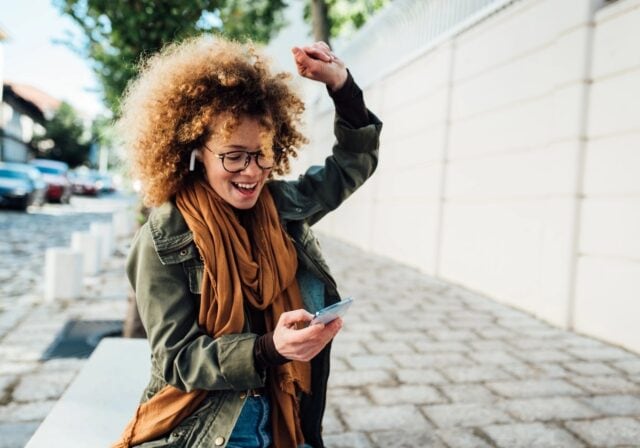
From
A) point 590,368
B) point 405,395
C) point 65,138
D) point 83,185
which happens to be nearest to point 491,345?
point 590,368

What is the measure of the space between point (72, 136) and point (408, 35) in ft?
151

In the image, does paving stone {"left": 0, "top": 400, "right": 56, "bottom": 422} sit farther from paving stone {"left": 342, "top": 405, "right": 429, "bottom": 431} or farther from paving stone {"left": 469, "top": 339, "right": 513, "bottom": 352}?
paving stone {"left": 469, "top": 339, "right": 513, "bottom": 352}

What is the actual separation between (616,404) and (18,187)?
816 inches

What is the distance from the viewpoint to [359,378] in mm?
4059

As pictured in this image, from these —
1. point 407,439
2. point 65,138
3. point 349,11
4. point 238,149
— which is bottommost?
point 407,439

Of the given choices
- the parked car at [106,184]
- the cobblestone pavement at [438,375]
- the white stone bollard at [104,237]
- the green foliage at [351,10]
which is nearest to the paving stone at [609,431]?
the cobblestone pavement at [438,375]

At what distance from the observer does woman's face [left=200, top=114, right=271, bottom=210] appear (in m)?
1.76

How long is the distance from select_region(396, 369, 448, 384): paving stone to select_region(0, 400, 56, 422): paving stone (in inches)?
88.6

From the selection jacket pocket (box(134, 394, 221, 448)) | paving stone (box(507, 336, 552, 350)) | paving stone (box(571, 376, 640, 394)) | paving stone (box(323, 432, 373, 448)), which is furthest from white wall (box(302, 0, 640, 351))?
jacket pocket (box(134, 394, 221, 448))

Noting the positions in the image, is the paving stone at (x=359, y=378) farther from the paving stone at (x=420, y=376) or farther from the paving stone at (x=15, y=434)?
the paving stone at (x=15, y=434)

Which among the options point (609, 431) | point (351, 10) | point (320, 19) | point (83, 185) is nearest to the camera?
point (609, 431)

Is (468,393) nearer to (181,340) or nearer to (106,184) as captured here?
(181,340)

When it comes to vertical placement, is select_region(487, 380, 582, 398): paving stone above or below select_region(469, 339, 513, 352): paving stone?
below

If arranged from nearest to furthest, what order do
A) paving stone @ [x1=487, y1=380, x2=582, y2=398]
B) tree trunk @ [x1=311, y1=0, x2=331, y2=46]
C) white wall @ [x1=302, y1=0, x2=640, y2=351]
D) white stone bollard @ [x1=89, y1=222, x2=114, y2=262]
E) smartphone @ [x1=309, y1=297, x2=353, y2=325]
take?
smartphone @ [x1=309, y1=297, x2=353, y2=325] → paving stone @ [x1=487, y1=380, x2=582, y2=398] → white wall @ [x1=302, y1=0, x2=640, y2=351] → white stone bollard @ [x1=89, y1=222, x2=114, y2=262] → tree trunk @ [x1=311, y1=0, x2=331, y2=46]
